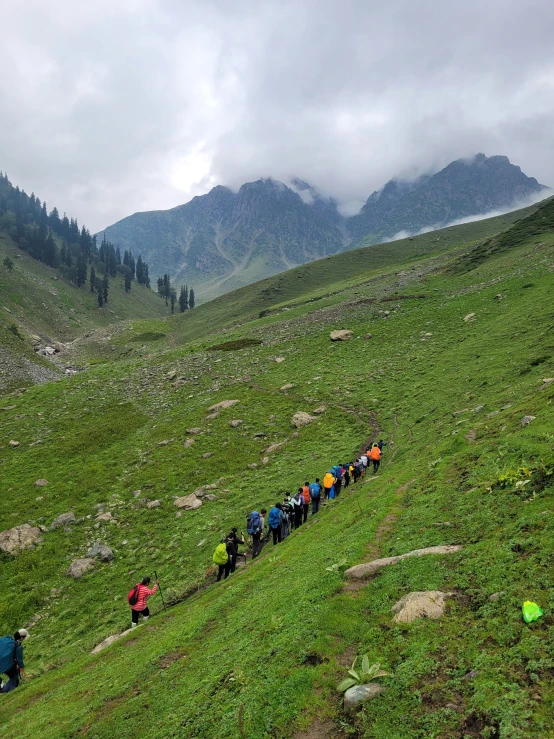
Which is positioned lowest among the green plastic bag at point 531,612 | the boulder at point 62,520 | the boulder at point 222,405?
the boulder at point 62,520

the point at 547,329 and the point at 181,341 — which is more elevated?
the point at 181,341

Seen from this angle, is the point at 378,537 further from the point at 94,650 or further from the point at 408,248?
the point at 408,248

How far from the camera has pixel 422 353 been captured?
45.0m

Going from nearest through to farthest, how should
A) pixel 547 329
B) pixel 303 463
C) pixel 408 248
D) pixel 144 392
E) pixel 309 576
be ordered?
pixel 309 576
pixel 303 463
pixel 547 329
pixel 144 392
pixel 408 248

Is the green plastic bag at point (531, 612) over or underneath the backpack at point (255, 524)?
over

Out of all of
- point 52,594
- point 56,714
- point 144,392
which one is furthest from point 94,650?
point 144,392

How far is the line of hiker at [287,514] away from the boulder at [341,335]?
2991 centimetres

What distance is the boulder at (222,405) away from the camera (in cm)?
3991

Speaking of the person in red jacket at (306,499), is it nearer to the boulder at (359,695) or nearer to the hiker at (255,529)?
the hiker at (255,529)

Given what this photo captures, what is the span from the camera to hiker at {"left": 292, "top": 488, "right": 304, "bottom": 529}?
22.4 metres

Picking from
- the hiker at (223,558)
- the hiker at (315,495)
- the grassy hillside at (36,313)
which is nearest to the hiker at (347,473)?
the hiker at (315,495)

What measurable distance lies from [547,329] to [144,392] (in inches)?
1746

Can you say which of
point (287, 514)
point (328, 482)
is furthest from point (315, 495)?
point (287, 514)

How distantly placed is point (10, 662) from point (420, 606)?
51.2 ft
